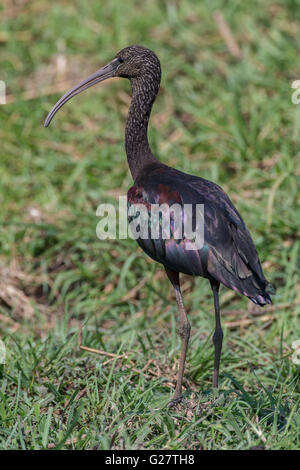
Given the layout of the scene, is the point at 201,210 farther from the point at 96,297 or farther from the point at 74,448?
the point at 96,297

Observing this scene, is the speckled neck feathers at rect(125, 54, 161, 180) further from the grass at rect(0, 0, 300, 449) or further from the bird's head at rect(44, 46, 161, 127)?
the grass at rect(0, 0, 300, 449)

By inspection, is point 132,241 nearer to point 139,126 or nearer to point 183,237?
point 139,126

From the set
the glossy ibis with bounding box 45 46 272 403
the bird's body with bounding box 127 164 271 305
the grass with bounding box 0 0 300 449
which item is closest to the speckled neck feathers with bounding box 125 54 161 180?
the glossy ibis with bounding box 45 46 272 403

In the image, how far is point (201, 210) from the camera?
13.7 ft

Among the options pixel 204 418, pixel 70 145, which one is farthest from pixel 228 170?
pixel 204 418

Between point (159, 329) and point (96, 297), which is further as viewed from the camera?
point (96, 297)

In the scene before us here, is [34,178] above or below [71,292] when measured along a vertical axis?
above

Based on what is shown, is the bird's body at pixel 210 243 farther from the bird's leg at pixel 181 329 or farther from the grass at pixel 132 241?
the grass at pixel 132 241

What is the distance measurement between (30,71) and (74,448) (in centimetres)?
569

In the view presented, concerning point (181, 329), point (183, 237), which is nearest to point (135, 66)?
point (183, 237)

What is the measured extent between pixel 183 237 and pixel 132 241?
2.11m

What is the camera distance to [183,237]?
4199 mm
